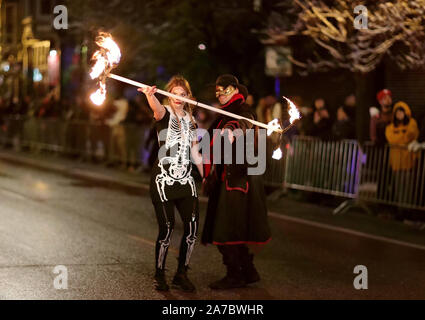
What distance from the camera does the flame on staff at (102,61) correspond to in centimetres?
705

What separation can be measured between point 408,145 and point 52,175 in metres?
8.61

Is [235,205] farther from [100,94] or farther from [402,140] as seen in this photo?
[402,140]

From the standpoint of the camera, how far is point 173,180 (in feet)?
24.7

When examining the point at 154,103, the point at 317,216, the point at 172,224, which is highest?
the point at 154,103

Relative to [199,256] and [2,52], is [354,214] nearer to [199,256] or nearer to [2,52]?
[199,256]

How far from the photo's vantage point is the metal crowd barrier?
13.0 meters

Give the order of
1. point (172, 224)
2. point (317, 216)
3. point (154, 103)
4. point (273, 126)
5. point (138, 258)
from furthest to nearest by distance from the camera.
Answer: point (317, 216)
point (138, 258)
point (172, 224)
point (273, 126)
point (154, 103)

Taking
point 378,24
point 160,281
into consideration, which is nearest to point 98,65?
point 160,281

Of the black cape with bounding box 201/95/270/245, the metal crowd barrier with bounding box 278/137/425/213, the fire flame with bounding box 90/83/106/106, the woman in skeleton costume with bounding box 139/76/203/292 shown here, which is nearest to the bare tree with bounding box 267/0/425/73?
the metal crowd barrier with bounding box 278/137/425/213

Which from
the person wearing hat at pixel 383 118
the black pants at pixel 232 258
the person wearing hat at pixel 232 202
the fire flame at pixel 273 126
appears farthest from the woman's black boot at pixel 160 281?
the person wearing hat at pixel 383 118

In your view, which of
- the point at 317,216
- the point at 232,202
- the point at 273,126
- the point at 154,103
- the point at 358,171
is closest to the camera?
the point at 154,103

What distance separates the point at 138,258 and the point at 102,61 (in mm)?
2750

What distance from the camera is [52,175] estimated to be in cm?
1862

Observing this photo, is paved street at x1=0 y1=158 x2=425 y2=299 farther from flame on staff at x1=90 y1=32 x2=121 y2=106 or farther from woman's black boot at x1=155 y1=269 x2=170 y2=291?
flame on staff at x1=90 y1=32 x2=121 y2=106
